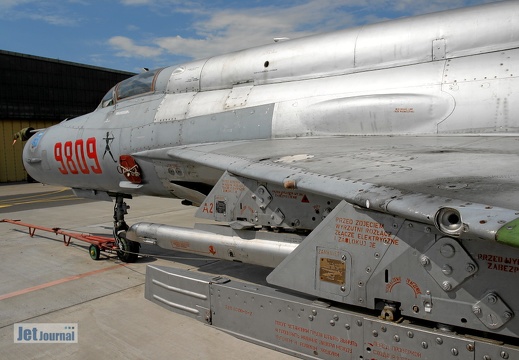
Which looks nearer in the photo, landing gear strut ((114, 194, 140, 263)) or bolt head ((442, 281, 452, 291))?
bolt head ((442, 281, 452, 291))

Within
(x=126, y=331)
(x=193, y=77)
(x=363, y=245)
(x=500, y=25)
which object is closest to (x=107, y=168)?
(x=193, y=77)

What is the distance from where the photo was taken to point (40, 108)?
28.8 metres

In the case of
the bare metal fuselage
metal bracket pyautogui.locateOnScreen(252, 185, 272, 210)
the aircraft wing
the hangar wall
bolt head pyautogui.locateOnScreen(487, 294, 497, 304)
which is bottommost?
bolt head pyautogui.locateOnScreen(487, 294, 497, 304)

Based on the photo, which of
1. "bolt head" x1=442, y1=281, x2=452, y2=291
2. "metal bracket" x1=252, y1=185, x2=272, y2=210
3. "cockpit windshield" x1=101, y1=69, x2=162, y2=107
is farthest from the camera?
"cockpit windshield" x1=101, y1=69, x2=162, y2=107

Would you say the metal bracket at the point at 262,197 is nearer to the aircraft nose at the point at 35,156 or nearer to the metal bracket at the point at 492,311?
the metal bracket at the point at 492,311

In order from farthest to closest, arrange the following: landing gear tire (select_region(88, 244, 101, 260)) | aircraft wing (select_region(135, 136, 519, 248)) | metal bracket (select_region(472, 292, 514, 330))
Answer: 1. landing gear tire (select_region(88, 244, 101, 260))
2. metal bracket (select_region(472, 292, 514, 330))
3. aircraft wing (select_region(135, 136, 519, 248))

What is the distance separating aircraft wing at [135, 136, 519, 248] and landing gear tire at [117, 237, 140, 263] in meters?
3.37

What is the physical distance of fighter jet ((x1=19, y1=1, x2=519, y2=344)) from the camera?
2854 mm

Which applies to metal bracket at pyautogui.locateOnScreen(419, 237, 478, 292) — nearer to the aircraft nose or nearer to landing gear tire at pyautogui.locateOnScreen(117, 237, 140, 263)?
landing gear tire at pyautogui.locateOnScreen(117, 237, 140, 263)

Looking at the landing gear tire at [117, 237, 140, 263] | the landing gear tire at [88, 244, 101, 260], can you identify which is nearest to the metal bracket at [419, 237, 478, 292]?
the landing gear tire at [117, 237, 140, 263]

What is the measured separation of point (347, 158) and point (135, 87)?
542cm

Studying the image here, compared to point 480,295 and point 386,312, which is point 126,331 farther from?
point 480,295

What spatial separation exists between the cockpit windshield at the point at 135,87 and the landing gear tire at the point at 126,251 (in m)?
2.80

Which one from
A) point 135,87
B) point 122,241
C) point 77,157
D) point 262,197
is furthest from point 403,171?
point 77,157
